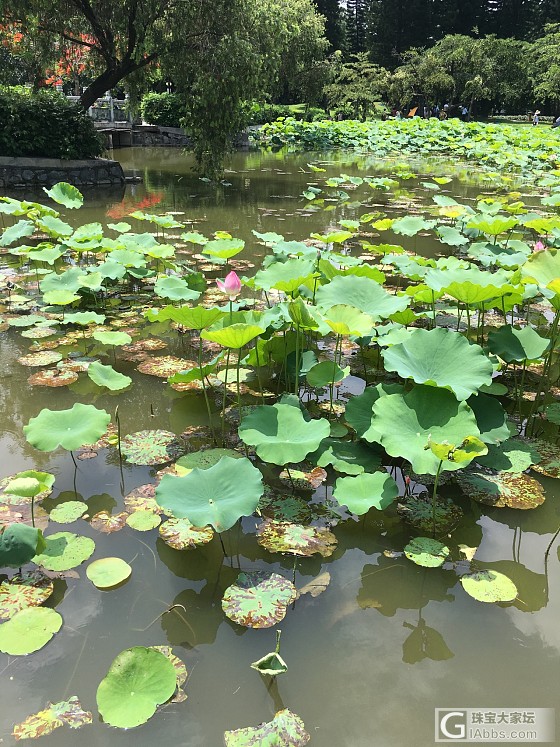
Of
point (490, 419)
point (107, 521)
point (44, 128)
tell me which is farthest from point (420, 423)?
point (44, 128)

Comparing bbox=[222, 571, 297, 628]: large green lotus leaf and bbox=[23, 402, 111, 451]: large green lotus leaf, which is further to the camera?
bbox=[23, 402, 111, 451]: large green lotus leaf

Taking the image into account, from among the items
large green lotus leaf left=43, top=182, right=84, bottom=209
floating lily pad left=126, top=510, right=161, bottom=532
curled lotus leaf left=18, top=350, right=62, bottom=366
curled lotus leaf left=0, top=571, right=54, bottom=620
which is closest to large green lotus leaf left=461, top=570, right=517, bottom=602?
floating lily pad left=126, top=510, right=161, bottom=532

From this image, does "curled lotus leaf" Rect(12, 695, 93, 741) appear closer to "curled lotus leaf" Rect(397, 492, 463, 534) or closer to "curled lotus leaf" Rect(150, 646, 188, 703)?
"curled lotus leaf" Rect(150, 646, 188, 703)

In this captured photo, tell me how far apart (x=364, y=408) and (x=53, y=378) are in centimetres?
160

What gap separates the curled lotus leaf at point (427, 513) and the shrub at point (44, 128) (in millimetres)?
8987

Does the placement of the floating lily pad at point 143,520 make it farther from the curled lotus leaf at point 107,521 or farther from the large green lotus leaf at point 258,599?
the large green lotus leaf at point 258,599

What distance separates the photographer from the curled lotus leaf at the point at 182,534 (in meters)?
1.79

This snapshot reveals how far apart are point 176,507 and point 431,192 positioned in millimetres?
8907

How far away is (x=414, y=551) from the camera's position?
5.83ft

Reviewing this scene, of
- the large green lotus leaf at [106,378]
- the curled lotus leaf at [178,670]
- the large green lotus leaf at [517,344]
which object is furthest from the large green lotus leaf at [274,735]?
the large green lotus leaf at [517,344]

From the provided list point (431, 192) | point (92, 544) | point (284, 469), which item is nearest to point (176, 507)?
point (92, 544)

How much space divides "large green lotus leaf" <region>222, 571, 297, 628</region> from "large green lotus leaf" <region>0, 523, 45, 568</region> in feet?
1.82

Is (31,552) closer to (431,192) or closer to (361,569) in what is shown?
(361,569)

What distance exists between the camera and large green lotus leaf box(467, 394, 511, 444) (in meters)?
2.09
